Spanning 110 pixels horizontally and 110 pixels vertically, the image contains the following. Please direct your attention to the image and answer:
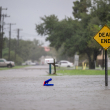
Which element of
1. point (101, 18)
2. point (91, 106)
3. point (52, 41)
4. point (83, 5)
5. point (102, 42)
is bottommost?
point (91, 106)

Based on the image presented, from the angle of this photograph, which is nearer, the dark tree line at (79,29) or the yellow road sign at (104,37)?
the yellow road sign at (104,37)

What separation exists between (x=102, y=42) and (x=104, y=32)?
0.54 m

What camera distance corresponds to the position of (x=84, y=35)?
54812 mm

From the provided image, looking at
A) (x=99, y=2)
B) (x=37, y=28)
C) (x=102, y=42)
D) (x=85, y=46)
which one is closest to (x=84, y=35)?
(x=85, y=46)

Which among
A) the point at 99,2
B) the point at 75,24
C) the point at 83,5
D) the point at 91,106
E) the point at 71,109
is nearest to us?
the point at 71,109

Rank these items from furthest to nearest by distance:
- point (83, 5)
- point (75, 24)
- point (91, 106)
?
1. point (83, 5)
2. point (75, 24)
3. point (91, 106)

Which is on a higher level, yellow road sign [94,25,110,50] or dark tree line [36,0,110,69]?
dark tree line [36,0,110,69]

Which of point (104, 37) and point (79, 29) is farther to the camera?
point (79, 29)

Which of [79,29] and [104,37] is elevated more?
[79,29]

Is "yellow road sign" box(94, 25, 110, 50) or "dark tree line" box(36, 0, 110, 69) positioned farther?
"dark tree line" box(36, 0, 110, 69)

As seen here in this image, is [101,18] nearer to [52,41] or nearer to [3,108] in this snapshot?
[52,41]

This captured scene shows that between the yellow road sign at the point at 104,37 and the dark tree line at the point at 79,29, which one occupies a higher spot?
the dark tree line at the point at 79,29

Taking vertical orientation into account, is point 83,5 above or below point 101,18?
above

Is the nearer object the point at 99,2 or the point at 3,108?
the point at 3,108
